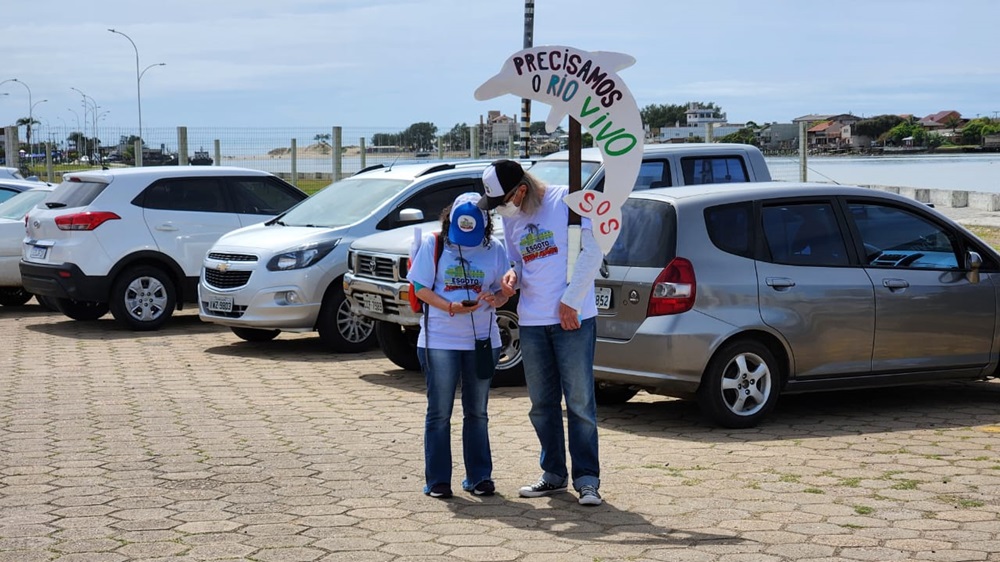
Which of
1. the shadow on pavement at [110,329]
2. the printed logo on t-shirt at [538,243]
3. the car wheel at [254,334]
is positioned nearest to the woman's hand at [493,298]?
the printed logo on t-shirt at [538,243]

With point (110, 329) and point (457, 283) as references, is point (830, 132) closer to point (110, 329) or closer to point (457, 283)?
point (110, 329)

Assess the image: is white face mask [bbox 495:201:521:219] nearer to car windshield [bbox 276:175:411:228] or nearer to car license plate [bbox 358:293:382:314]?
car license plate [bbox 358:293:382:314]

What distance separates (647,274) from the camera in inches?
320

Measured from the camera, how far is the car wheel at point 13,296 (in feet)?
56.7

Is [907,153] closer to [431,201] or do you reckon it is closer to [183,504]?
[431,201]

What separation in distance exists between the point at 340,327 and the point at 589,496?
6.19 metres

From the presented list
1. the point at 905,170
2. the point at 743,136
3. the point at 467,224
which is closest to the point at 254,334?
the point at 467,224

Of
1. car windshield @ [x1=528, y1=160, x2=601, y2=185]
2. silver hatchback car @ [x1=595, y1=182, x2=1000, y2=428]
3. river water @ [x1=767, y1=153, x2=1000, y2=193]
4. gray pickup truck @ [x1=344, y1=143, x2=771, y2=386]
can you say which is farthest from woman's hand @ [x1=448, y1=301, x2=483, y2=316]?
river water @ [x1=767, y1=153, x2=1000, y2=193]

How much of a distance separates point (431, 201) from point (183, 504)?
20.6 ft

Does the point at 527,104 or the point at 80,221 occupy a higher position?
the point at 527,104

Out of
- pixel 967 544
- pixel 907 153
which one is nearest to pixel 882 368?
pixel 967 544

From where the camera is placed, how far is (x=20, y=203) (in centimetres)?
1684

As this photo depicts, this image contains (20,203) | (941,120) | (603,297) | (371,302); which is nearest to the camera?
(603,297)

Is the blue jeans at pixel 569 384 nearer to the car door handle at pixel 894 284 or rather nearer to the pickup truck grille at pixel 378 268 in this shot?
the car door handle at pixel 894 284
